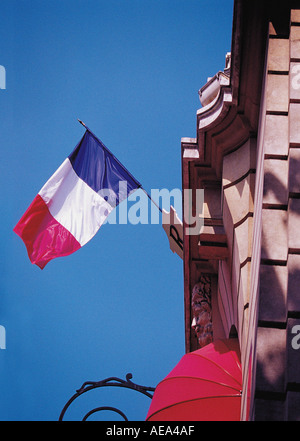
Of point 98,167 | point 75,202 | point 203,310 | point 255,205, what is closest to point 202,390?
point 255,205

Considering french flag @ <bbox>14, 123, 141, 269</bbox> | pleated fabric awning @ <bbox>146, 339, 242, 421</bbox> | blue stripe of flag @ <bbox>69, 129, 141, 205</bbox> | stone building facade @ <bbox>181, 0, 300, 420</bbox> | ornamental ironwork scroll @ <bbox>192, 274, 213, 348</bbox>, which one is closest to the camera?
stone building facade @ <bbox>181, 0, 300, 420</bbox>

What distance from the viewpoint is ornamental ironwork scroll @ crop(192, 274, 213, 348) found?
1471cm

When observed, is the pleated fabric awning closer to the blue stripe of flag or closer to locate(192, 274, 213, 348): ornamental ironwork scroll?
locate(192, 274, 213, 348): ornamental ironwork scroll

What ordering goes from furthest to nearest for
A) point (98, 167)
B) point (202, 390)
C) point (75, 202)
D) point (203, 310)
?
point (203, 310), point (98, 167), point (75, 202), point (202, 390)

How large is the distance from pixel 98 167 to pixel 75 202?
1106 millimetres

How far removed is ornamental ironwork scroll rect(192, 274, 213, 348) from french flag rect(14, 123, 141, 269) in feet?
8.92

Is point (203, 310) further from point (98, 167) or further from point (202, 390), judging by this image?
point (202, 390)

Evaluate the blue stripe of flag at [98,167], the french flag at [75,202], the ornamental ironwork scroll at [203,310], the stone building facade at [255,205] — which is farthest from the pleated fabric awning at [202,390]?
the blue stripe of flag at [98,167]

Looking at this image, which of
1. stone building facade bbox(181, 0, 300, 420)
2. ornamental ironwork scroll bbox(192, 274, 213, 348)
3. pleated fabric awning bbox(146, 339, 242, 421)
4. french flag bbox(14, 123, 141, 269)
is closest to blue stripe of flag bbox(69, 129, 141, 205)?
french flag bbox(14, 123, 141, 269)

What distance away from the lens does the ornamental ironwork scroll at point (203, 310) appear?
1471cm

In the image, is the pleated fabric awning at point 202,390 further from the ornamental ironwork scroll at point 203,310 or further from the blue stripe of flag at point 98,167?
the blue stripe of flag at point 98,167

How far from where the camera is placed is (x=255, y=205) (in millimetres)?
9484

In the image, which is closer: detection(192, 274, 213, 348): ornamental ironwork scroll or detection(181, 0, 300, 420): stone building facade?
detection(181, 0, 300, 420): stone building facade
